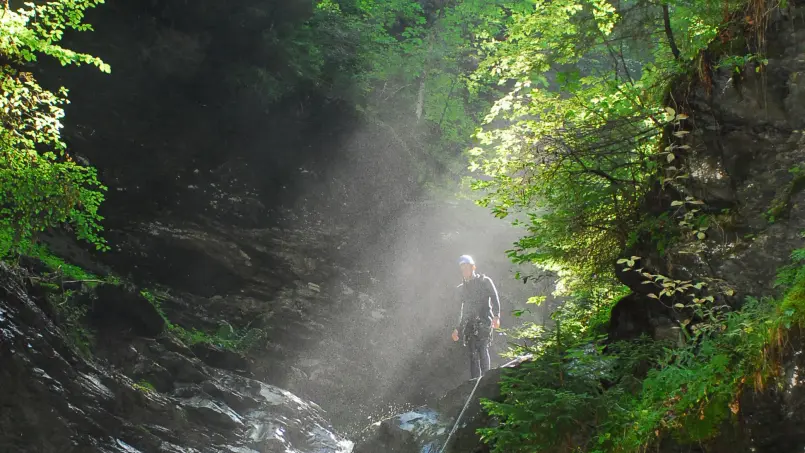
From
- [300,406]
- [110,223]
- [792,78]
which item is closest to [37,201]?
[300,406]

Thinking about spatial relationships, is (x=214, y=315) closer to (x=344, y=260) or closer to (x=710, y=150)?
(x=344, y=260)

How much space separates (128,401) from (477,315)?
18.7 ft

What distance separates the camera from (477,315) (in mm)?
10031

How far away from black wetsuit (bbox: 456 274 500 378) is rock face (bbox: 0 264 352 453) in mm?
3104

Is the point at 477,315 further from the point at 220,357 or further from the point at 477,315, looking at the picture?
the point at 220,357

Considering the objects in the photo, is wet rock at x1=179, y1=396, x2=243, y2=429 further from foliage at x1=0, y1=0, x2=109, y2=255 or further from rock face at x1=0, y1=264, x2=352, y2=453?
foliage at x1=0, y1=0, x2=109, y2=255

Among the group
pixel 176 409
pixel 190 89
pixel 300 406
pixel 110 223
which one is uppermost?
pixel 190 89

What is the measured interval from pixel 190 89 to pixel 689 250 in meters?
15.8

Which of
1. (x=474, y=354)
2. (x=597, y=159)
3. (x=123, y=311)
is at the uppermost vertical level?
(x=123, y=311)

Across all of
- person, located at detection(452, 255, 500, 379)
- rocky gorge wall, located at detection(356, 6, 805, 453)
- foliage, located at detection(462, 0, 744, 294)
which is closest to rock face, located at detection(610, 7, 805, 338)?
rocky gorge wall, located at detection(356, 6, 805, 453)

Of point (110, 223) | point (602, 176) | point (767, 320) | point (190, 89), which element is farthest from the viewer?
point (190, 89)

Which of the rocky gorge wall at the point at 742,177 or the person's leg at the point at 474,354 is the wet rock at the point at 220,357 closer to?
the person's leg at the point at 474,354

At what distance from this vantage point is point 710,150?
566 centimetres

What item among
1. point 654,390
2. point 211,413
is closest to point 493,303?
point 211,413
